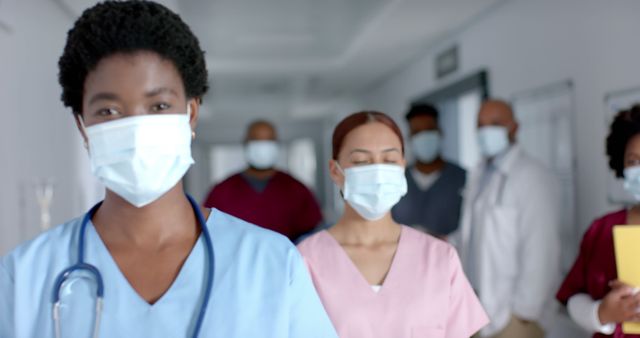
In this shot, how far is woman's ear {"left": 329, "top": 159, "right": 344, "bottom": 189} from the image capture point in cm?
169

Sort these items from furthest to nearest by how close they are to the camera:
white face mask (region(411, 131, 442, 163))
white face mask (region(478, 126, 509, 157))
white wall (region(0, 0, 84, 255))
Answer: white face mask (region(411, 131, 442, 163)), white face mask (region(478, 126, 509, 157)), white wall (region(0, 0, 84, 255))

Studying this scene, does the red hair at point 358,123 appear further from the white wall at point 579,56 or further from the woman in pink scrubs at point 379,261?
the white wall at point 579,56

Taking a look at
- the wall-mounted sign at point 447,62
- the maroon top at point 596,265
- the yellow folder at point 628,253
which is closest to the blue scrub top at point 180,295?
the yellow folder at point 628,253

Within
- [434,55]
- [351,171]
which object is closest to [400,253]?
[351,171]

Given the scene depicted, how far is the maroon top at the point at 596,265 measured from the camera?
69.8 inches

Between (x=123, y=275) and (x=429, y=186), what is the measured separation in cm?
248

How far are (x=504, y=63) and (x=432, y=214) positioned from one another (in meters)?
1.31

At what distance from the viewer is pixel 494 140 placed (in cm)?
281

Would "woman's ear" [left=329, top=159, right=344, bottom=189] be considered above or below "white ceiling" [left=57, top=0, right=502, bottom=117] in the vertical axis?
below

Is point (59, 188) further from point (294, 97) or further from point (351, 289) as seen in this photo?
point (294, 97)

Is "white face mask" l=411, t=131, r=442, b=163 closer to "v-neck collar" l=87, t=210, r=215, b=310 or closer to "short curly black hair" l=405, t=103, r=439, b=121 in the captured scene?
"short curly black hair" l=405, t=103, r=439, b=121

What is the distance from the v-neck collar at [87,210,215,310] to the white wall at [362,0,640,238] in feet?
7.28

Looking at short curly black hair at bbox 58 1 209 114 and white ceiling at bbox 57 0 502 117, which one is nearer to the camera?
short curly black hair at bbox 58 1 209 114

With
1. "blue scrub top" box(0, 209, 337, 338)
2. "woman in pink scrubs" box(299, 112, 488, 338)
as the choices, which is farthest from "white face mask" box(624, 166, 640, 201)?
"blue scrub top" box(0, 209, 337, 338)
